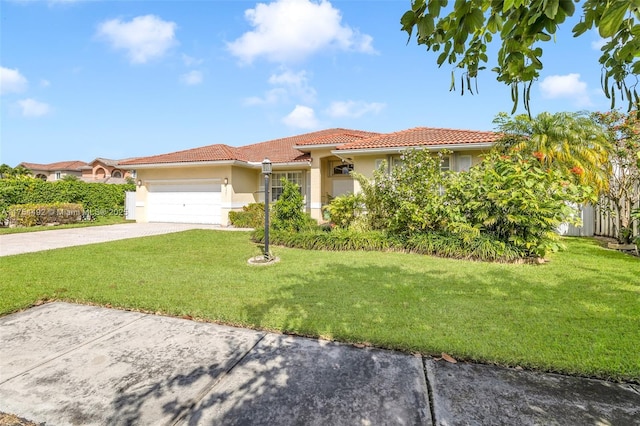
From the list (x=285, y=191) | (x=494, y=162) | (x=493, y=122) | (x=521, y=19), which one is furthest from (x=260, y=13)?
(x=521, y=19)

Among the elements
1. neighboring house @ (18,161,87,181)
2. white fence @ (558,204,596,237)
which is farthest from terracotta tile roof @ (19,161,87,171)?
white fence @ (558,204,596,237)

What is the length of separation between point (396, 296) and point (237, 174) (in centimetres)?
1448

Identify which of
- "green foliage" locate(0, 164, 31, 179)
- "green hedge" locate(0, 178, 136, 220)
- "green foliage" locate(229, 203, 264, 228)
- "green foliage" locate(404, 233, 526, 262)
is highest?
"green foliage" locate(0, 164, 31, 179)

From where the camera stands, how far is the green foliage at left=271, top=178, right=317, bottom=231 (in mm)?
11875

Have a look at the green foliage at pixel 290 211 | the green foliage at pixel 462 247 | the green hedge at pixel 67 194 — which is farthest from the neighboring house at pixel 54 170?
the green foliage at pixel 462 247

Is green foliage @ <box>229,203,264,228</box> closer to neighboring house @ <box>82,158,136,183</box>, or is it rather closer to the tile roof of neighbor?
the tile roof of neighbor

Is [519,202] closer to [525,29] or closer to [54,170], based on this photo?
[525,29]

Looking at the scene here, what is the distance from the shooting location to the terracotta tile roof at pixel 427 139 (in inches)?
490

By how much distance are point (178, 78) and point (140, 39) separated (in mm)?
3904

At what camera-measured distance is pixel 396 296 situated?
218 inches

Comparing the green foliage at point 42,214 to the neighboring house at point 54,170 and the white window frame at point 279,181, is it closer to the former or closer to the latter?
the white window frame at point 279,181

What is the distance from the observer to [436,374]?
10.3 feet

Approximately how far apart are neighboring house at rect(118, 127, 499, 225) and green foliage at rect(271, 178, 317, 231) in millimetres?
3087

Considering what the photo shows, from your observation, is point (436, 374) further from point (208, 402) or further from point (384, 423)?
point (208, 402)
